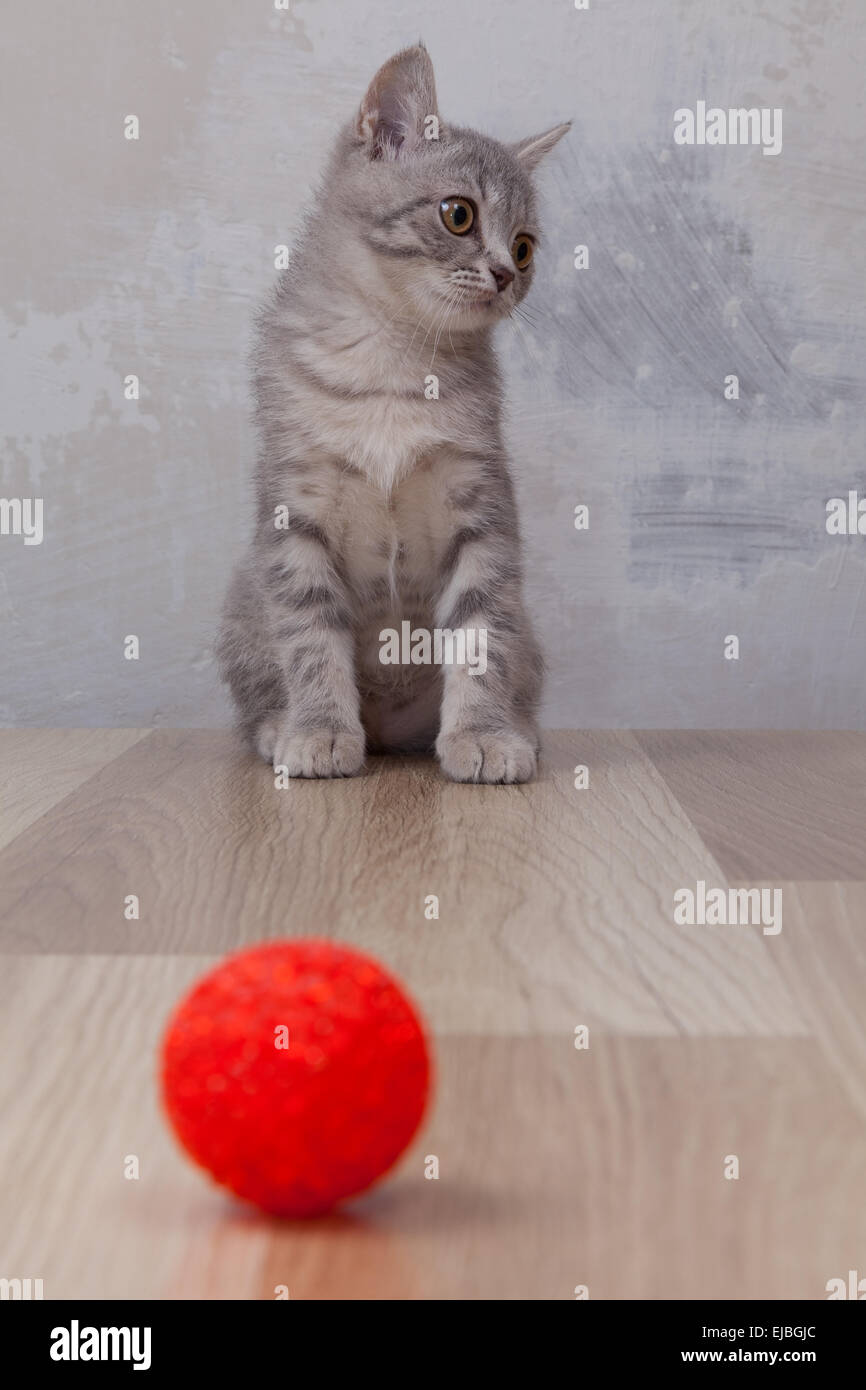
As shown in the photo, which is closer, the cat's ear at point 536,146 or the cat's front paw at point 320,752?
the cat's front paw at point 320,752

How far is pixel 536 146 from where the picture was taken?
6.03ft

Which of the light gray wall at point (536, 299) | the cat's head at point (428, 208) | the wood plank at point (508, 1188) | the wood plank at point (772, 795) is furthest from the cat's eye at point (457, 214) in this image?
the wood plank at point (508, 1188)

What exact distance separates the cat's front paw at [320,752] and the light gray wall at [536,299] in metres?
0.69

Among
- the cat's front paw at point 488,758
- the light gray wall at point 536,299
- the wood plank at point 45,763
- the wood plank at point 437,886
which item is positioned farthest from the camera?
the light gray wall at point 536,299

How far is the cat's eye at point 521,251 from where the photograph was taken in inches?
68.5

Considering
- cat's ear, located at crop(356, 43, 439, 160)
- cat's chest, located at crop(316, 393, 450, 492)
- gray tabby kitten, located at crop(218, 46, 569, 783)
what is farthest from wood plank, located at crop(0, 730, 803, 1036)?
cat's ear, located at crop(356, 43, 439, 160)

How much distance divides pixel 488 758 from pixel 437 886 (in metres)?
0.48

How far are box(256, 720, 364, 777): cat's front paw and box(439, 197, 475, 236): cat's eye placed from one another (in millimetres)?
585

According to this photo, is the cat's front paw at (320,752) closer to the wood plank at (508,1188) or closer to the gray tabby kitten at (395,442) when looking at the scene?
the gray tabby kitten at (395,442)

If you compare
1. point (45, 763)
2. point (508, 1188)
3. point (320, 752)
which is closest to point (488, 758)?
point (320, 752)

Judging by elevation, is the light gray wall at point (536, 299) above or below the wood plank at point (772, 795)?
above
